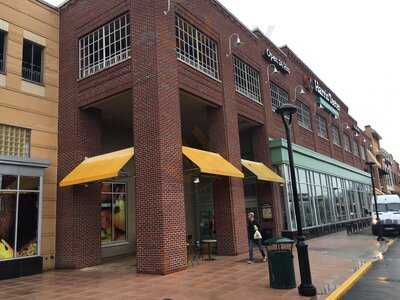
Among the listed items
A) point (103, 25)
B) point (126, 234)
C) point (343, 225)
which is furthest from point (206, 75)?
point (343, 225)

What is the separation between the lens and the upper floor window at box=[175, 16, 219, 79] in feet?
50.4

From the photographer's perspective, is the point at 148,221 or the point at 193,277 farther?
the point at 148,221

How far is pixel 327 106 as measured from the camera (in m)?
32.8

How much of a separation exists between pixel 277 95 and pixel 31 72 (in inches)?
578

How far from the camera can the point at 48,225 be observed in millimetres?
14672

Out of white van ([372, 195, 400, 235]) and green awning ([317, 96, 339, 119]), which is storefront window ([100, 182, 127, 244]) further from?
green awning ([317, 96, 339, 119])

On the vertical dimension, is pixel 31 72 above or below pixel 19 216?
above

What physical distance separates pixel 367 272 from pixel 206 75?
9767 mm

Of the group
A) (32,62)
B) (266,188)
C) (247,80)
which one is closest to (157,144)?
(32,62)

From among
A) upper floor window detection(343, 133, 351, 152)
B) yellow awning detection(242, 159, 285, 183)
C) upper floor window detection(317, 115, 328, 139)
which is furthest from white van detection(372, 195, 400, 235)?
upper floor window detection(343, 133, 351, 152)

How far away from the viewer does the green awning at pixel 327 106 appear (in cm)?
3120

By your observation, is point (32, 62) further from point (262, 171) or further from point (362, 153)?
point (362, 153)

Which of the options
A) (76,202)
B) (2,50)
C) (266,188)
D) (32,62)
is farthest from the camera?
(266,188)

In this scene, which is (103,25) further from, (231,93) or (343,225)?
(343,225)
